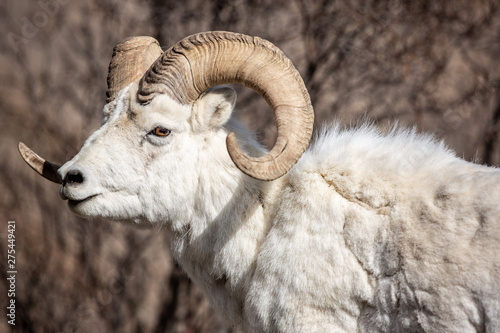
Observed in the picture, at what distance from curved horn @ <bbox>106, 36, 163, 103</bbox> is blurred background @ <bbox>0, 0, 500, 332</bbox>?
3.42 meters

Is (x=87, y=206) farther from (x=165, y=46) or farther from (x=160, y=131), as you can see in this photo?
(x=165, y=46)

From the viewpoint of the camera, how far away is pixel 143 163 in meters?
3.62

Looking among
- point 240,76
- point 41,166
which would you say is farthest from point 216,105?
point 41,166

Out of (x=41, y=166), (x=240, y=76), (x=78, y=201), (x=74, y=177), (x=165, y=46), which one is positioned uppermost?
(x=240, y=76)

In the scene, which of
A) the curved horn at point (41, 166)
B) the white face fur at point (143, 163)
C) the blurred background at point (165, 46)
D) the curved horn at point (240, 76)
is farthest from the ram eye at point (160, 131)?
the blurred background at point (165, 46)

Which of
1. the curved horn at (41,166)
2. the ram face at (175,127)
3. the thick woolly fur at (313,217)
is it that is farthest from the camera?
the curved horn at (41,166)

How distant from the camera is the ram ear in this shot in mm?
3734

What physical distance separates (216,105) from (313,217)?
3.37 ft

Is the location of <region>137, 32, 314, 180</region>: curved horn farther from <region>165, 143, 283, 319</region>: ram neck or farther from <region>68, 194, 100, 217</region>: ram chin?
<region>68, 194, 100, 217</region>: ram chin

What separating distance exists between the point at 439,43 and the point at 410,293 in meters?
6.02

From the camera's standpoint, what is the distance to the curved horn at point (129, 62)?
13.1 ft

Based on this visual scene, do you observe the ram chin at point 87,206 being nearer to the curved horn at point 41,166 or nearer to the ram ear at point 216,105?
the curved horn at point 41,166

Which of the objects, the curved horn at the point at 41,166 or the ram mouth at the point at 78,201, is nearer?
the ram mouth at the point at 78,201

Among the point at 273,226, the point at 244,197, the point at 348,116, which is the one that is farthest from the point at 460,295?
the point at 348,116
